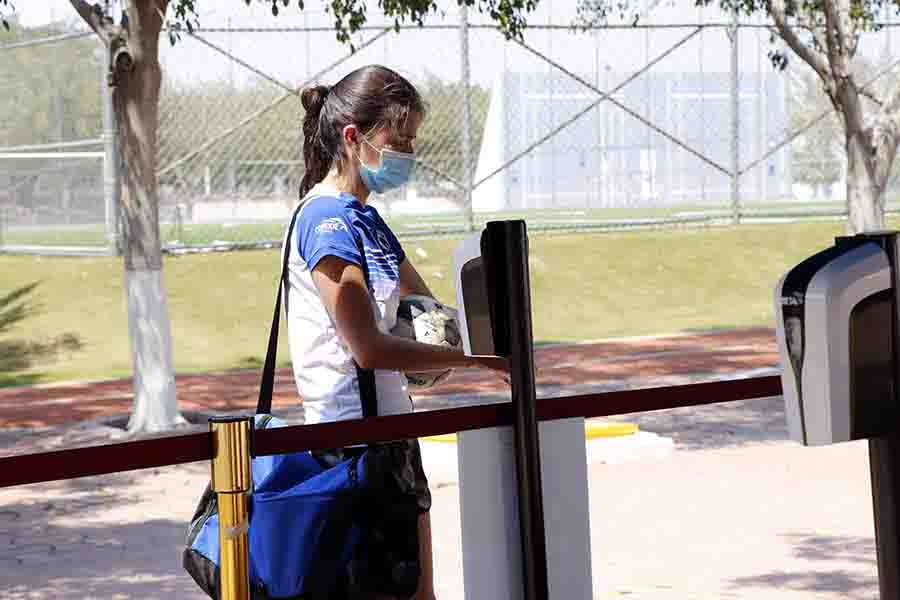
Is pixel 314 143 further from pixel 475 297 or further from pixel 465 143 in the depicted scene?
pixel 465 143

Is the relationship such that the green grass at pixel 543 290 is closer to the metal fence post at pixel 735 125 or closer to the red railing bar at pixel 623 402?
the metal fence post at pixel 735 125

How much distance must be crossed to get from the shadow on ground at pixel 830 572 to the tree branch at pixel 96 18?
5831 millimetres

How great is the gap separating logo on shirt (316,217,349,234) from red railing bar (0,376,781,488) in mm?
562

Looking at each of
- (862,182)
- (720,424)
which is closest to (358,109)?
(720,424)

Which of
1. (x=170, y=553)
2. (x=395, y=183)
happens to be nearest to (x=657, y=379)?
(x=170, y=553)

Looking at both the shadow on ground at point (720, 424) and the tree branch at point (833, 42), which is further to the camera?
the tree branch at point (833, 42)

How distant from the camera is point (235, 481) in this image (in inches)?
93.1

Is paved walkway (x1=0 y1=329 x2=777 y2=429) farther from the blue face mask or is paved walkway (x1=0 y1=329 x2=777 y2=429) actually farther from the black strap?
the black strap

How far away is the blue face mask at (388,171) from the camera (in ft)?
10.4

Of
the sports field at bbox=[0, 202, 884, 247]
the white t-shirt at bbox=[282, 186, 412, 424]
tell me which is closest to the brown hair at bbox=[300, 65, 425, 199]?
the white t-shirt at bbox=[282, 186, 412, 424]

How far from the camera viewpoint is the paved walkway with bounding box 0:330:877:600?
637cm

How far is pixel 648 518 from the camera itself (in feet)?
24.9

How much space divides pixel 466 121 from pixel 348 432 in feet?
52.2

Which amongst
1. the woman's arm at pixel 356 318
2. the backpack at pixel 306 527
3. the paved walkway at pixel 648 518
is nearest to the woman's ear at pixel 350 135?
the woman's arm at pixel 356 318
